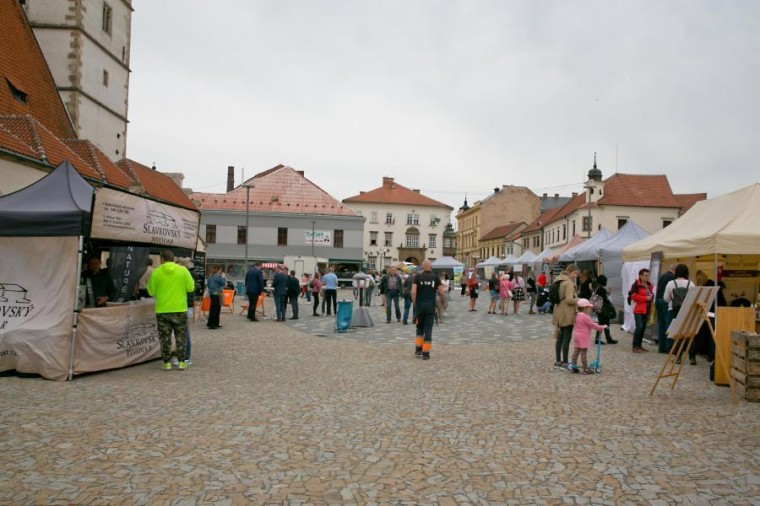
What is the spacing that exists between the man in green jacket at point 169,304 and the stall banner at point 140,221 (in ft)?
2.91

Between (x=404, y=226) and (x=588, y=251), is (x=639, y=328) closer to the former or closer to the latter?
(x=588, y=251)

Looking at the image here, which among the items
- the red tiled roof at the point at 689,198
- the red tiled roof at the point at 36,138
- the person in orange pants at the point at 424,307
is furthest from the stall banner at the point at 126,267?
the red tiled roof at the point at 689,198

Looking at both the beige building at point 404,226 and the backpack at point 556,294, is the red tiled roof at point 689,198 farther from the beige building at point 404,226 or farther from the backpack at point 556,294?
the backpack at point 556,294

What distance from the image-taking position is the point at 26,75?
25094mm

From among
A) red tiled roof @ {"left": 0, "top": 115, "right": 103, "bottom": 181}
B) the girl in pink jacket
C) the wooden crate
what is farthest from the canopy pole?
red tiled roof @ {"left": 0, "top": 115, "right": 103, "bottom": 181}

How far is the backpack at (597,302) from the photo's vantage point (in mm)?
12828

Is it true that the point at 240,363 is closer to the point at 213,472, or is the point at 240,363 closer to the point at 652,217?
the point at 213,472

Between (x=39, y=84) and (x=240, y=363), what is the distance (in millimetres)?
21880

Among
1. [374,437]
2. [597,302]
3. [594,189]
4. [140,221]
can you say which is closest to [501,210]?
Result: [594,189]

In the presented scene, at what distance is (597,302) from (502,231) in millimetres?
78809

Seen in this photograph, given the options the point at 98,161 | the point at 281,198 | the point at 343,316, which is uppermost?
the point at 281,198

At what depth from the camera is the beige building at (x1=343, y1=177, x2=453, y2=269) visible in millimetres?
87375

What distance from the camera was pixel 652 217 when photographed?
62.8 m

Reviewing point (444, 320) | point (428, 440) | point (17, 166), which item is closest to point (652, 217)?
point (444, 320)
